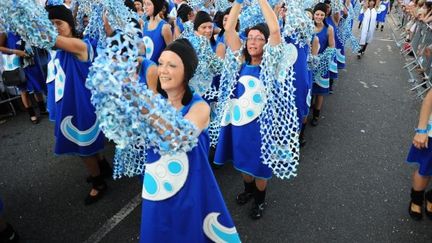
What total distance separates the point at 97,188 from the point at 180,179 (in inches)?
77.6

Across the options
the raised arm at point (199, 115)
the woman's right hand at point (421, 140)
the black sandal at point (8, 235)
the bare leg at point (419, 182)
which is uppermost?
the raised arm at point (199, 115)

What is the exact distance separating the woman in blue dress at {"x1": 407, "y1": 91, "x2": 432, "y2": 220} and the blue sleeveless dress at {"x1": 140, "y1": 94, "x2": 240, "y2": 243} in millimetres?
1876

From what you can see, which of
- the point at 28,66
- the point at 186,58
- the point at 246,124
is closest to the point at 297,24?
the point at 246,124

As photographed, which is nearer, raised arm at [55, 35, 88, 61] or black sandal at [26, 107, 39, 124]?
raised arm at [55, 35, 88, 61]

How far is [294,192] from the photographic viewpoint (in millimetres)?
3582

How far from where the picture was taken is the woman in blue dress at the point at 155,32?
13.8 ft

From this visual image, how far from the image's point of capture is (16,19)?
2.51 m

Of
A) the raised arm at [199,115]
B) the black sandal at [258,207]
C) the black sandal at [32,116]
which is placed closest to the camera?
the raised arm at [199,115]

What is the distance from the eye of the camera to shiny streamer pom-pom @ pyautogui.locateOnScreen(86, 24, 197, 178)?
139 centimetres

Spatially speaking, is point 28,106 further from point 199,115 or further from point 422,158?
point 422,158

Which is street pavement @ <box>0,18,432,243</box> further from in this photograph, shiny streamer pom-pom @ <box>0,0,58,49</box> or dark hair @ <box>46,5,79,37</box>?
dark hair @ <box>46,5,79,37</box>

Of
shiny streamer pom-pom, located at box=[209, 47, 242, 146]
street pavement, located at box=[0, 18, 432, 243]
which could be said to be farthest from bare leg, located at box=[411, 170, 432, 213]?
shiny streamer pom-pom, located at box=[209, 47, 242, 146]

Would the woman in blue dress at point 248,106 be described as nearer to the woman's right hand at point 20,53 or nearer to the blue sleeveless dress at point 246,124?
the blue sleeveless dress at point 246,124

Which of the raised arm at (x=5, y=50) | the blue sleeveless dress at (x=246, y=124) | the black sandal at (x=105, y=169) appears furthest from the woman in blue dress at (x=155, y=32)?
the raised arm at (x=5, y=50)
